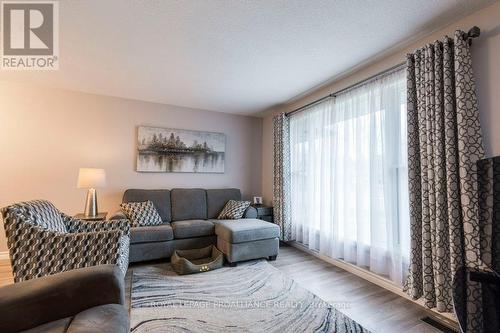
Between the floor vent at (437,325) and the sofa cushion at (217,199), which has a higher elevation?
the sofa cushion at (217,199)

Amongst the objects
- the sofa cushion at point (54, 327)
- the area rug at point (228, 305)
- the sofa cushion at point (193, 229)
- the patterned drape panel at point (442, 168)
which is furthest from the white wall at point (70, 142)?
the patterned drape panel at point (442, 168)

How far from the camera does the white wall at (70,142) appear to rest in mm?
3176

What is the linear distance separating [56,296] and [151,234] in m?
1.86

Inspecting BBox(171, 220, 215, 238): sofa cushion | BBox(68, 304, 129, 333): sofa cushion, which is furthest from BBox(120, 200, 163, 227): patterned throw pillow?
BBox(68, 304, 129, 333): sofa cushion

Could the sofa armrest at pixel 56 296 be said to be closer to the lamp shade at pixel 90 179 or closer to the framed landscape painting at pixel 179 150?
the lamp shade at pixel 90 179

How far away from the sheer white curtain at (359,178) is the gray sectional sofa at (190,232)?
0.71m

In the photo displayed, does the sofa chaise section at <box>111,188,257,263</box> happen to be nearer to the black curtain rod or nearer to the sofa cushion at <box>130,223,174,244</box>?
the sofa cushion at <box>130,223,174,244</box>

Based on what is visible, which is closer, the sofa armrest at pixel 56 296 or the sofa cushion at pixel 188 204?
the sofa armrest at pixel 56 296

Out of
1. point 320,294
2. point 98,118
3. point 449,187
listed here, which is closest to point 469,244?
point 449,187

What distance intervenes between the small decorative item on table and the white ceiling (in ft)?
7.23

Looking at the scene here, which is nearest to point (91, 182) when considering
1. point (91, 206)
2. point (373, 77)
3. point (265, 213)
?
point (91, 206)

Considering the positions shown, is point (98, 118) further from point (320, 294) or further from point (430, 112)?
point (430, 112)

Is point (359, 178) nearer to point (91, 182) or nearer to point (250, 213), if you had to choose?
point (250, 213)

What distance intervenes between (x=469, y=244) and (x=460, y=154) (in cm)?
63
